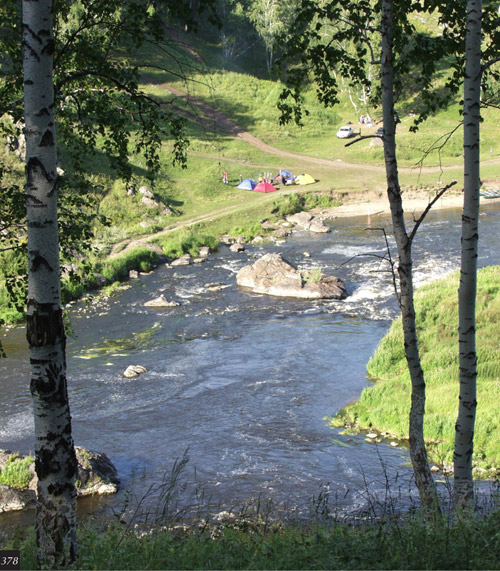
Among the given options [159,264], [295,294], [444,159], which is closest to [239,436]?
[295,294]

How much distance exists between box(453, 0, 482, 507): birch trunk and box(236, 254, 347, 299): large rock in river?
24.0m

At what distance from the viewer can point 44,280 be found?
6125 millimetres

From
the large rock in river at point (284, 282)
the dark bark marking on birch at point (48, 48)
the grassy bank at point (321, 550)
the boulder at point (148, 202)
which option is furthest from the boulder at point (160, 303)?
the dark bark marking on birch at point (48, 48)

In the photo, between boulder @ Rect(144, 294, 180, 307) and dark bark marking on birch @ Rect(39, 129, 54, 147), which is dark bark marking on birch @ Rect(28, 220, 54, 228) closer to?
dark bark marking on birch @ Rect(39, 129, 54, 147)

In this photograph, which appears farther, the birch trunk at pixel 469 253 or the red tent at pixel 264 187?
the red tent at pixel 264 187

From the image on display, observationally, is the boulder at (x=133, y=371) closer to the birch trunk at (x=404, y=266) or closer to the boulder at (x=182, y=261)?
the birch trunk at (x=404, y=266)

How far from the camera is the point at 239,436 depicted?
18016 millimetres

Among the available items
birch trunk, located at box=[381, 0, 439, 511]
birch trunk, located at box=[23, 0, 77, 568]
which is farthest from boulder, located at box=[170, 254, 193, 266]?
birch trunk, located at box=[23, 0, 77, 568]

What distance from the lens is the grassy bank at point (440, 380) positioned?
1606cm

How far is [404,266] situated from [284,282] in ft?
81.6

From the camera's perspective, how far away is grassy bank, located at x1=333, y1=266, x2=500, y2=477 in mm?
16062

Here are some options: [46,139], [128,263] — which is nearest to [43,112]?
[46,139]

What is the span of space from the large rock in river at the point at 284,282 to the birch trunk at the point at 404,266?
2332 cm

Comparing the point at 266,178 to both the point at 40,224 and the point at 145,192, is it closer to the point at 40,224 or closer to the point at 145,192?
the point at 145,192
